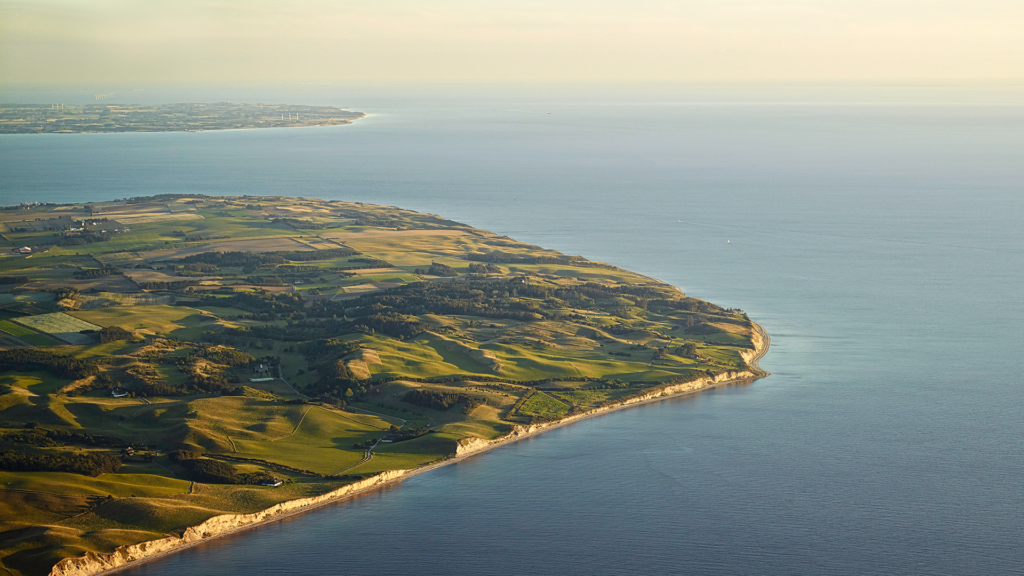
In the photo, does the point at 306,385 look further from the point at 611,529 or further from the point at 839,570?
the point at 839,570

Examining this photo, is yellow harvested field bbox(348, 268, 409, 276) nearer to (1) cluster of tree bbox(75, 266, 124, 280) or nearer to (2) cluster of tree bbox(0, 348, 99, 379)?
(1) cluster of tree bbox(75, 266, 124, 280)

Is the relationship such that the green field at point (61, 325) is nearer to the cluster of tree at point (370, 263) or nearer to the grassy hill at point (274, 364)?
the grassy hill at point (274, 364)

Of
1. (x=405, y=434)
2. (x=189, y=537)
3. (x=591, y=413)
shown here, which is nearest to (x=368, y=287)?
(x=591, y=413)

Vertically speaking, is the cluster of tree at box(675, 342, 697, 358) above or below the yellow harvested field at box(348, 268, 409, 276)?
below

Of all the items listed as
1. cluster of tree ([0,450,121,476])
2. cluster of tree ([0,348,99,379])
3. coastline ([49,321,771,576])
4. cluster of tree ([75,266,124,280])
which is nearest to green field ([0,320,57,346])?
cluster of tree ([0,348,99,379])

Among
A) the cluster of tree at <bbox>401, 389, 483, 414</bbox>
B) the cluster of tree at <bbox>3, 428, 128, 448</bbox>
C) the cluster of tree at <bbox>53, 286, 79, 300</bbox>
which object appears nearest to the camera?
the cluster of tree at <bbox>3, 428, 128, 448</bbox>

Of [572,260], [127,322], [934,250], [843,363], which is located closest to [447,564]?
[843,363]

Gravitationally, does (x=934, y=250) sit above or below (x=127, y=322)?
above


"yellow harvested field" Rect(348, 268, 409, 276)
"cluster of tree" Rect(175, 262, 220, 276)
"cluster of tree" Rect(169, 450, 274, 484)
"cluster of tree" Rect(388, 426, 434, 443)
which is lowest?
"cluster of tree" Rect(169, 450, 274, 484)
